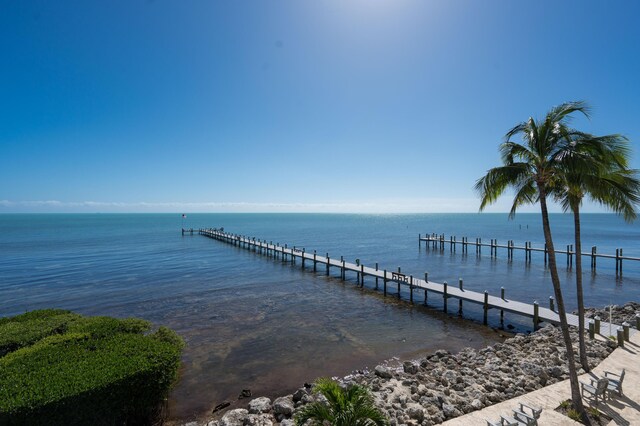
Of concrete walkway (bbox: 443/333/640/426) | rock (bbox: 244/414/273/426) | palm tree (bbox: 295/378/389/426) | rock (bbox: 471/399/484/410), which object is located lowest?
rock (bbox: 244/414/273/426)

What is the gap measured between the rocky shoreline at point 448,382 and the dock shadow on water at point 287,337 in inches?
65.8

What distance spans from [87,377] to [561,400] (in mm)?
13694

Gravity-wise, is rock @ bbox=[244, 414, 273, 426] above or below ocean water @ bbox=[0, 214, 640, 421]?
above

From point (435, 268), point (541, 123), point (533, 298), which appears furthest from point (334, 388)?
point (435, 268)

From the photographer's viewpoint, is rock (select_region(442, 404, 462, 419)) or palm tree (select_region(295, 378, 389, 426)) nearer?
palm tree (select_region(295, 378, 389, 426))

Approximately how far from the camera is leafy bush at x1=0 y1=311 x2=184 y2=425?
7.94 meters

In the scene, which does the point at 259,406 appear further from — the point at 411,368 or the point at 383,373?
the point at 411,368

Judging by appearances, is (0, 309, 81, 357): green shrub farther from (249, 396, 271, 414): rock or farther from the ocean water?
(249, 396, 271, 414): rock

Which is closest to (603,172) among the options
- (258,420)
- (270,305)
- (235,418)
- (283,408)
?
(283,408)

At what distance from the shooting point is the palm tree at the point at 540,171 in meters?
8.80

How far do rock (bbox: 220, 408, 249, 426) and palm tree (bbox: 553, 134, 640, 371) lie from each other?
11849 mm

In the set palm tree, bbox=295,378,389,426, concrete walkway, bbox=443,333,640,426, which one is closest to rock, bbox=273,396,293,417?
palm tree, bbox=295,378,389,426

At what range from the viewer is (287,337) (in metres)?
18.8

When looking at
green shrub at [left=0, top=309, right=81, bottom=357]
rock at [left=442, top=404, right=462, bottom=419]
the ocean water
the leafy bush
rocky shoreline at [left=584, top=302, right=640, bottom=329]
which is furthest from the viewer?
rocky shoreline at [left=584, top=302, right=640, bottom=329]
